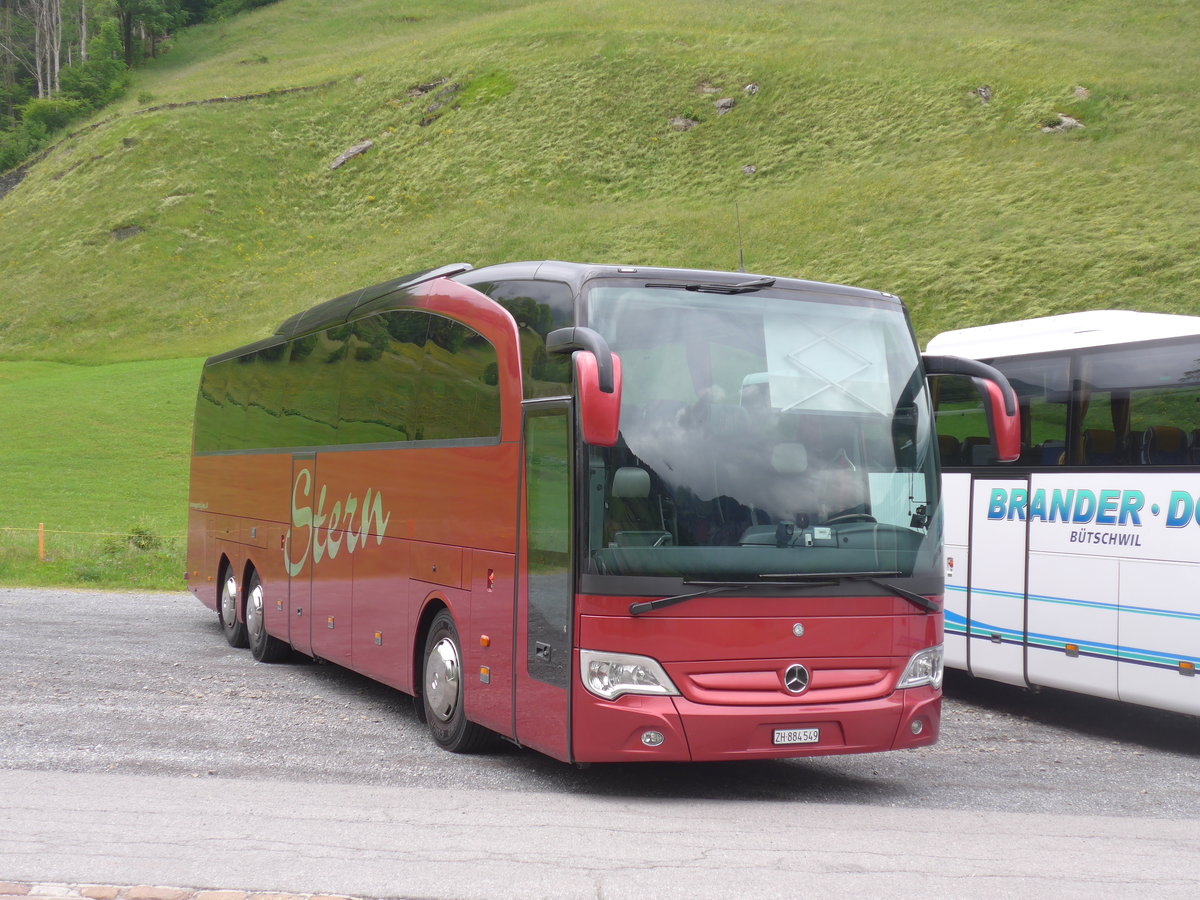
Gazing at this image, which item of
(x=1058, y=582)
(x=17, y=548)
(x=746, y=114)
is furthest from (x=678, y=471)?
(x=746, y=114)

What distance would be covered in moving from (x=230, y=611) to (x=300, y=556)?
3.35 m

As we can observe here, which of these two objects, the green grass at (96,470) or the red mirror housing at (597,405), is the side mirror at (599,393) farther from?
the green grass at (96,470)

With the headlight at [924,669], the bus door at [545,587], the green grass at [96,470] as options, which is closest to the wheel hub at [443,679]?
the bus door at [545,587]

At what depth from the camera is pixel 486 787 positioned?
8547 mm

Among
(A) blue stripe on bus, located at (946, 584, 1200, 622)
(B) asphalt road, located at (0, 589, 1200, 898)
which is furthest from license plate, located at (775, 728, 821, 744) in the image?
(A) blue stripe on bus, located at (946, 584, 1200, 622)

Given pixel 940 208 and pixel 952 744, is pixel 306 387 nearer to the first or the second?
pixel 952 744

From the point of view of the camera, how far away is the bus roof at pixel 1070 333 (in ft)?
36.6

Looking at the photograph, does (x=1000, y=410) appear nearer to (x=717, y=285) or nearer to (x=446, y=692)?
(x=717, y=285)

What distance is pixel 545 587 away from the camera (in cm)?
833

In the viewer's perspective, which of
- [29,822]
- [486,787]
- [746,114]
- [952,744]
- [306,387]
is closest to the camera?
[29,822]

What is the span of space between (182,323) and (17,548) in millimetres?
42675

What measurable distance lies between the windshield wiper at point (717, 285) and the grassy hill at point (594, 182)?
2691 centimetres

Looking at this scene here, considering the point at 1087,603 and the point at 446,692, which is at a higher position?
the point at 1087,603

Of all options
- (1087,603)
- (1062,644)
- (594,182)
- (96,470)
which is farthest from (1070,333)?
(594,182)
